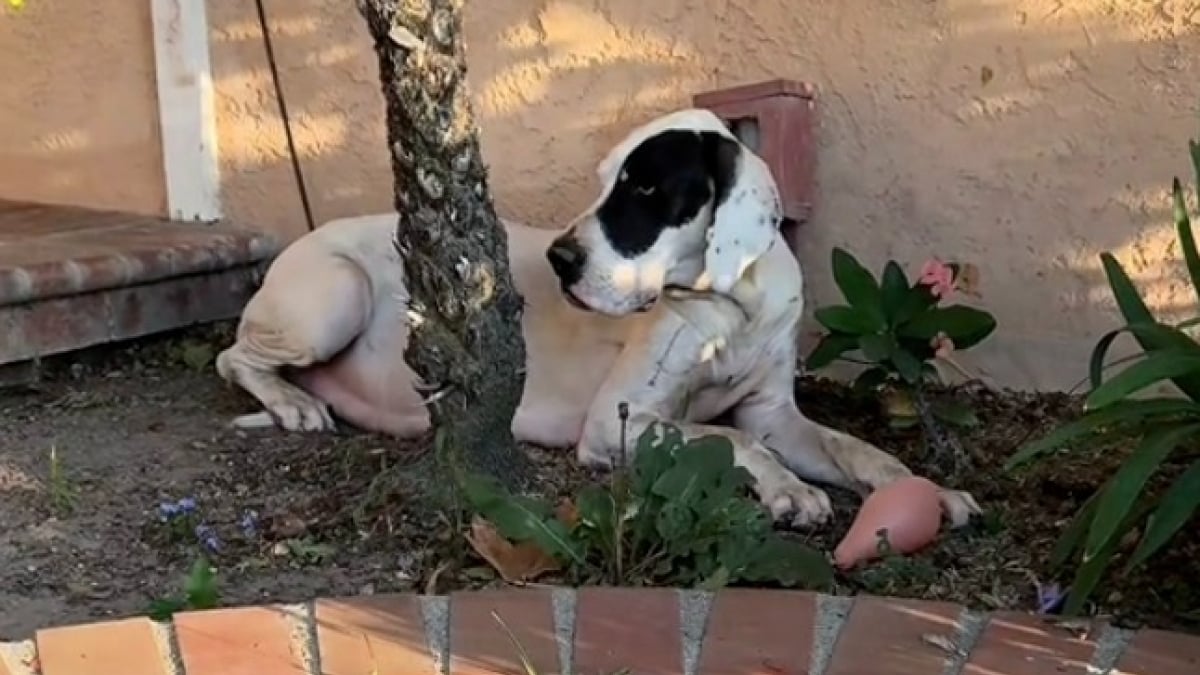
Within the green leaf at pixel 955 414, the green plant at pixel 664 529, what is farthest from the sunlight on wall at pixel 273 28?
the green plant at pixel 664 529

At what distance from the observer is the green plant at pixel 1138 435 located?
1.93 metres

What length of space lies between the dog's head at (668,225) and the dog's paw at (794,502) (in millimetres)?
366

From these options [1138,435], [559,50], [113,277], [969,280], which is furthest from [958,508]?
[113,277]

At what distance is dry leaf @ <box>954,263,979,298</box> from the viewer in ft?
10.3

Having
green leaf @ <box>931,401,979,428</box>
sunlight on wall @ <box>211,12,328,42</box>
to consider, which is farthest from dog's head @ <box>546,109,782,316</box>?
sunlight on wall @ <box>211,12,328,42</box>

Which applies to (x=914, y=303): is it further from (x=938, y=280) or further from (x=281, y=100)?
(x=281, y=100)

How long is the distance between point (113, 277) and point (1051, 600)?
2.41m

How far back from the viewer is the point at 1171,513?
1.96 meters

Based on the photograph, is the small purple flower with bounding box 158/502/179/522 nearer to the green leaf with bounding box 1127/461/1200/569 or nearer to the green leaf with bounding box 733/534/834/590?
the green leaf with bounding box 733/534/834/590

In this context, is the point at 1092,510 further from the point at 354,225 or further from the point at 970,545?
the point at 354,225

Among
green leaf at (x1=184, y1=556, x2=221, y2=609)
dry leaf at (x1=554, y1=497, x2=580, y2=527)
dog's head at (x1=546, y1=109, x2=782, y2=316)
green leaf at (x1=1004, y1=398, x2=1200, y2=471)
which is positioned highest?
dog's head at (x1=546, y1=109, x2=782, y2=316)

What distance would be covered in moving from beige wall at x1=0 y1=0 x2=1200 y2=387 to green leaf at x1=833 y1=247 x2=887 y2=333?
1.36 feet

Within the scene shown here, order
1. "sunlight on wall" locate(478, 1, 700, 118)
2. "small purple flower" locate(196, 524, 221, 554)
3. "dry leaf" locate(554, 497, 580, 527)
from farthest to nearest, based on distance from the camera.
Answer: "sunlight on wall" locate(478, 1, 700, 118)
"small purple flower" locate(196, 524, 221, 554)
"dry leaf" locate(554, 497, 580, 527)

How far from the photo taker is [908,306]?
2.81 metres
